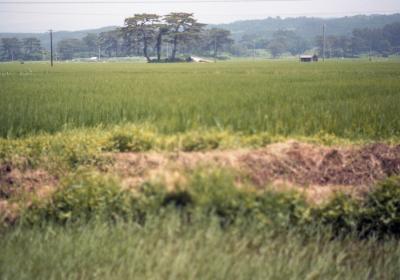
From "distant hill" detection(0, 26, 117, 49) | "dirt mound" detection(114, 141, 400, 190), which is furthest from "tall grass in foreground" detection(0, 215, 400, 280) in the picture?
"distant hill" detection(0, 26, 117, 49)

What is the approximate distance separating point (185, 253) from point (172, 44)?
6676 cm

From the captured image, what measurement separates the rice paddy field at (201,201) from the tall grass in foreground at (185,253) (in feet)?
0.03

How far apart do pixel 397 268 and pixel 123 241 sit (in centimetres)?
230

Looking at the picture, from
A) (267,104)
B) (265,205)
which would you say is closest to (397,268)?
(265,205)

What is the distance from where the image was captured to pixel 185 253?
10.4ft

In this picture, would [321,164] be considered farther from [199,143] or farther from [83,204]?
[83,204]

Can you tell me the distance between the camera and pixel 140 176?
4383 millimetres

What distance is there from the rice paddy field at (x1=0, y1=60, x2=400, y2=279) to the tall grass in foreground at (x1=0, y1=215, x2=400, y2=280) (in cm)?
1

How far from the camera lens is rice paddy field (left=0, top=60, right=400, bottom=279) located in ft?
10.4

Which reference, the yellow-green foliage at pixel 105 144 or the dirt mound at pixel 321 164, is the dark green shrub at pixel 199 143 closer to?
the yellow-green foliage at pixel 105 144

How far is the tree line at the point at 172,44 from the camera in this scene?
60.8 meters

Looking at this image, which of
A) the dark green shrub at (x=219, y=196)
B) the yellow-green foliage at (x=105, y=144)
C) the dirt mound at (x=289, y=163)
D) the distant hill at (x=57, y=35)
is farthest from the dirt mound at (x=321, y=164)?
the distant hill at (x=57, y=35)

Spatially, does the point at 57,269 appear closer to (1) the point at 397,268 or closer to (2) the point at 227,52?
(1) the point at 397,268

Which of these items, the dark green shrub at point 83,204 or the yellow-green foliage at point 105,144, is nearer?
the dark green shrub at point 83,204
